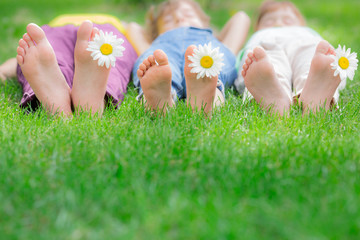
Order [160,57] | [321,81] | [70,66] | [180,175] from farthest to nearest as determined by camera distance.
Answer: [70,66]
[321,81]
[160,57]
[180,175]

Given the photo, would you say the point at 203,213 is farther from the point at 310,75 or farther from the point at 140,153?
the point at 310,75

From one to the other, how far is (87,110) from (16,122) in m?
0.29

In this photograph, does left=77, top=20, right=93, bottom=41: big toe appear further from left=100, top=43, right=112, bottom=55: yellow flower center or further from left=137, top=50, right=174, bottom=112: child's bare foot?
left=137, top=50, right=174, bottom=112: child's bare foot

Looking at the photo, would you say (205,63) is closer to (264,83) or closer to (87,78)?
(264,83)

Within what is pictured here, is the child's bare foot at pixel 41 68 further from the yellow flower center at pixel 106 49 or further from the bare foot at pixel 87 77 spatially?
the yellow flower center at pixel 106 49

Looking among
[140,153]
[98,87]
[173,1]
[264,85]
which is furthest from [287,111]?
[173,1]

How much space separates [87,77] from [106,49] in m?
0.15

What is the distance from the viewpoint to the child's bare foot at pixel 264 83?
160 centimetres

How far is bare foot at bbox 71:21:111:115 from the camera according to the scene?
159 centimetres

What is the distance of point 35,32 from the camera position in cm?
158

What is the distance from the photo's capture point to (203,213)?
3.11 ft

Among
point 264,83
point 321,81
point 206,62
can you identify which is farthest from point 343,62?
point 206,62

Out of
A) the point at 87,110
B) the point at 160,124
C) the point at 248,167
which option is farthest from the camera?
the point at 87,110

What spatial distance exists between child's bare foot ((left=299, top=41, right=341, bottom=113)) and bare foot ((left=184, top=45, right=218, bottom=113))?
1.39 feet
